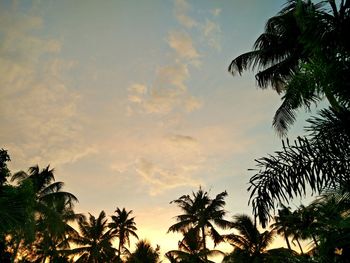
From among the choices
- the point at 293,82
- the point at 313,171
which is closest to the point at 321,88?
the point at 293,82

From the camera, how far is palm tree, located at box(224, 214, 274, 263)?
87.4 ft

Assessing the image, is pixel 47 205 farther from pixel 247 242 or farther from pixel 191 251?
pixel 247 242

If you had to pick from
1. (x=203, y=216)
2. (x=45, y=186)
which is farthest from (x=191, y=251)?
(x=45, y=186)

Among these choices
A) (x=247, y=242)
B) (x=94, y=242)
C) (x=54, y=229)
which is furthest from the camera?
(x=94, y=242)

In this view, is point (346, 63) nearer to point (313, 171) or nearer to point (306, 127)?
point (306, 127)

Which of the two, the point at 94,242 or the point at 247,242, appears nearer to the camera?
the point at 247,242

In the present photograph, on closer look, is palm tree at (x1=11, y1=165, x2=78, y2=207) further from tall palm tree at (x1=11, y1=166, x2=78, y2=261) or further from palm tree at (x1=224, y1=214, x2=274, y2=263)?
palm tree at (x1=224, y1=214, x2=274, y2=263)

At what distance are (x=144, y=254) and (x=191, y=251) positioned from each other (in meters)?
5.23

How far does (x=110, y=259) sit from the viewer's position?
3441 cm

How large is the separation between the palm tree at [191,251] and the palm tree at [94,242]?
9206mm

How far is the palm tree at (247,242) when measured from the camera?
2665cm

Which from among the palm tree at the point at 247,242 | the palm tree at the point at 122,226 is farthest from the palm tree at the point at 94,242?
the palm tree at the point at 247,242

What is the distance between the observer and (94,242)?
3444 cm

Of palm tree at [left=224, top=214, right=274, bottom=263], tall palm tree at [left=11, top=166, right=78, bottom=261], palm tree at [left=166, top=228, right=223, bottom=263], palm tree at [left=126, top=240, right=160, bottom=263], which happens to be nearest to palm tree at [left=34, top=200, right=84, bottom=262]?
tall palm tree at [left=11, top=166, right=78, bottom=261]
